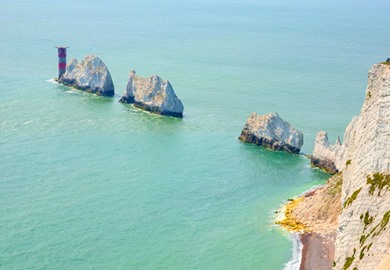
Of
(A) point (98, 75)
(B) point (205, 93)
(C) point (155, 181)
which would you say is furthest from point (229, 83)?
(C) point (155, 181)

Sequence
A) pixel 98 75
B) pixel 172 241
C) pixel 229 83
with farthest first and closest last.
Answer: pixel 229 83
pixel 98 75
pixel 172 241

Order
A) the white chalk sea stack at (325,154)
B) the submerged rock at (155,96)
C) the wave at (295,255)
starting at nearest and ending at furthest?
the wave at (295,255)
the white chalk sea stack at (325,154)
the submerged rock at (155,96)

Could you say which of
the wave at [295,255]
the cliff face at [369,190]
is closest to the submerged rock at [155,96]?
the wave at [295,255]

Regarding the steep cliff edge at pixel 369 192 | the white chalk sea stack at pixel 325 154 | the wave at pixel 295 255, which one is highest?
the steep cliff edge at pixel 369 192

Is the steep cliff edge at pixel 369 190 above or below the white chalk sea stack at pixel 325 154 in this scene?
above

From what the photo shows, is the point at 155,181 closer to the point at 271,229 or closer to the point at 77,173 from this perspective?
the point at 77,173

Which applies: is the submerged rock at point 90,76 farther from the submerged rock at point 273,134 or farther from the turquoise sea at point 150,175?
the submerged rock at point 273,134
